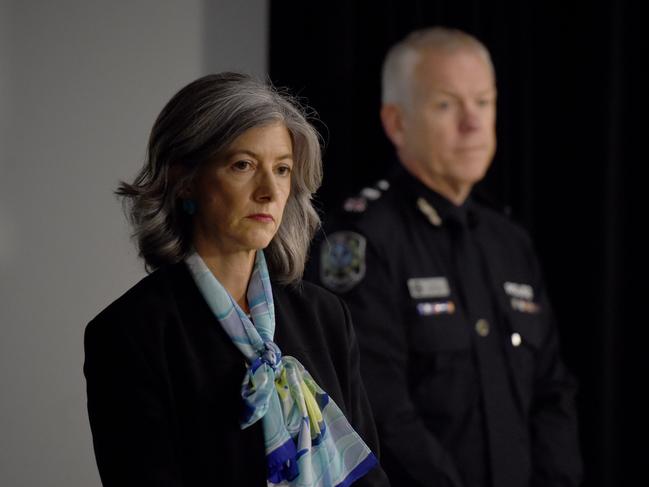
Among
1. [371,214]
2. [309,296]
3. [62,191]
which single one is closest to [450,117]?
[371,214]

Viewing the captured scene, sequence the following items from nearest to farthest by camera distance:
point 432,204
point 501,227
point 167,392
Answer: point 167,392, point 432,204, point 501,227

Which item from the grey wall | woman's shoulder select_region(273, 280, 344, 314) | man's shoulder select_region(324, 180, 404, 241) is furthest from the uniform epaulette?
woman's shoulder select_region(273, 280, 344, 314)

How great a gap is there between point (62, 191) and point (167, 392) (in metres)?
0.88

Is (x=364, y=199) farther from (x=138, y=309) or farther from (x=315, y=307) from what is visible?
(x=138, y=309)

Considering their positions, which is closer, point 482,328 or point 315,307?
point 315,307

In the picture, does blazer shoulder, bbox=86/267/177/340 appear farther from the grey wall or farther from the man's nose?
the man's nose

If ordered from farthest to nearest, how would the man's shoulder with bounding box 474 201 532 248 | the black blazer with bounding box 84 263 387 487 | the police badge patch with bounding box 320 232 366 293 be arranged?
the man's shoulder with bounding box 474 201 532 248 < the police badge patch with bounding box 320 232 366 293 < the black blazer with bounding box 84 263 387 487

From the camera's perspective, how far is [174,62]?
7.09 feet

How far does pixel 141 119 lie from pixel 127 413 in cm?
98

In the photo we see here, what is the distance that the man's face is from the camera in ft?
7.16

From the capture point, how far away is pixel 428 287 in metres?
2.08

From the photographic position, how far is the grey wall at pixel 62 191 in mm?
1877

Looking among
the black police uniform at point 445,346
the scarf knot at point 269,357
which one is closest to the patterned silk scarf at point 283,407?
the scarf knot at point 269,357

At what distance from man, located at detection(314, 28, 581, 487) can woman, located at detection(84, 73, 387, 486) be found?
0.63 meters
